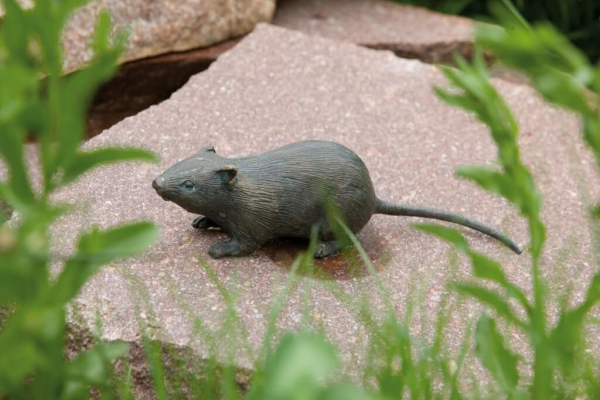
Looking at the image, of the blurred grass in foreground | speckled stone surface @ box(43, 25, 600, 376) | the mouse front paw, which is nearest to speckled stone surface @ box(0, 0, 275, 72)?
speckled stone surface @ box(43, 25, 600, 376)

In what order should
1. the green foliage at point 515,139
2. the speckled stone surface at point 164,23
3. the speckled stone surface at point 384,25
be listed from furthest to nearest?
the speckled stone surface at point 384,25 → the speckled stone surface at point 164,23 → the green foliage at point 515,139

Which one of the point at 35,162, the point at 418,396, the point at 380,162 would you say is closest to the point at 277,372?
the point at 418,396

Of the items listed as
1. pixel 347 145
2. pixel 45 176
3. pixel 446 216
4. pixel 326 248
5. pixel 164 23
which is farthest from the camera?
pixel 164 23

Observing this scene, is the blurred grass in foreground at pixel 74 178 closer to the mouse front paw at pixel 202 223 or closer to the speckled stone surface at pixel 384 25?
the mouse front paw at pixel 202 223

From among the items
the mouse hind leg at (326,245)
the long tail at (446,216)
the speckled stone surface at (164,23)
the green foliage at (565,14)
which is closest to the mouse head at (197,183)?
the mouse hind leg at (326,245)

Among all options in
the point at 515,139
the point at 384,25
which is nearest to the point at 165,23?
the point at 384,25

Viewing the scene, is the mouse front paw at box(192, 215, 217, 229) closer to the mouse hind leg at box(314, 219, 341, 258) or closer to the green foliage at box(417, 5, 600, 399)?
the mouse hind leg at box(314, 219, 341, 258)

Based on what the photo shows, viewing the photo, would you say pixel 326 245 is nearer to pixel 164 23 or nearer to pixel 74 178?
pixel 74 178
